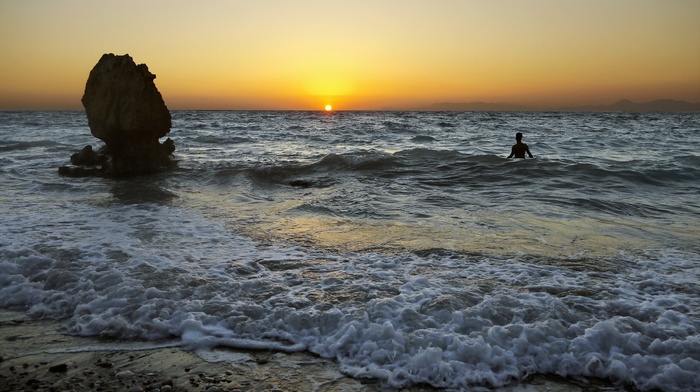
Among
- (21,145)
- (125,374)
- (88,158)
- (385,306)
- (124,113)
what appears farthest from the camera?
(21,145)

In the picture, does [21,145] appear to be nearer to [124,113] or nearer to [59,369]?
[124,113]

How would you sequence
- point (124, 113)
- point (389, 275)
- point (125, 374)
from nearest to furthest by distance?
point (125, 374) < point (389, 275) < point (124, 113)

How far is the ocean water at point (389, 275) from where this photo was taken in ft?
12.4

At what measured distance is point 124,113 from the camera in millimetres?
12234

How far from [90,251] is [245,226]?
2247 millimetres

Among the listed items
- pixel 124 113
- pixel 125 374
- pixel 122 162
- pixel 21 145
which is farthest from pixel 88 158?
pixel 125 374

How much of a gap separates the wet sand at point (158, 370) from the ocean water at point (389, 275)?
0.43 ft

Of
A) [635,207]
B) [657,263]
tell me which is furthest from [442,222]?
[635,207]

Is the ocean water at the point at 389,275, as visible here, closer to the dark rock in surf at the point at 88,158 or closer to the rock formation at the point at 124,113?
the rock formation at the point at 124,113

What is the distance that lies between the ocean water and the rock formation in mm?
2018

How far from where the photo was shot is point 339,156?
55.3 ft

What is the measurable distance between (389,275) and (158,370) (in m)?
2.55

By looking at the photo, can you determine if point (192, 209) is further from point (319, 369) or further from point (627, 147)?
point (627, 147)

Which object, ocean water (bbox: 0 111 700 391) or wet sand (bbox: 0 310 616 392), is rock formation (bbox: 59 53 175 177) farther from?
wet sand (bbox: 0 310 616 392)
